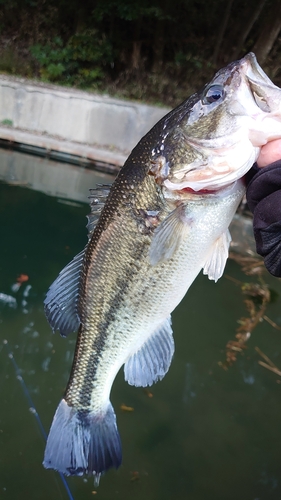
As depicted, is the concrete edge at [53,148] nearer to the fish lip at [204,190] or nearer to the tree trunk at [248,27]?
the tree trunk at [248,27]

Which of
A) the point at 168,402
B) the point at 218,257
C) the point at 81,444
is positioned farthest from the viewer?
the point at 168,402

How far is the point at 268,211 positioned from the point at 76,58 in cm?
973

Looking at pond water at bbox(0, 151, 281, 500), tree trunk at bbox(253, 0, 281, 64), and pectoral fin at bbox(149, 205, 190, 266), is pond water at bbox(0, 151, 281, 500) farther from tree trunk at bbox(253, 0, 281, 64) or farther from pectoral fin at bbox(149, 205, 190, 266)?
tree trunk at bbox(253, 0, 281, 64)

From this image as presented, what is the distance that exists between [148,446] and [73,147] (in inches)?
248

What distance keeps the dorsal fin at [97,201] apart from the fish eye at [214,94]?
0.47 metres

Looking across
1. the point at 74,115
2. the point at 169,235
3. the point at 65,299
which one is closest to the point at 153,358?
the point at 65,299

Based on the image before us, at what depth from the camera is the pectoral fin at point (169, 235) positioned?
59.0 inches

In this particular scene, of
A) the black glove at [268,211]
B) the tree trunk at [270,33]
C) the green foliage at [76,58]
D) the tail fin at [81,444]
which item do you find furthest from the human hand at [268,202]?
the tree trunk at [270,33]

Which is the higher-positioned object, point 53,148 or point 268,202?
point 268,202

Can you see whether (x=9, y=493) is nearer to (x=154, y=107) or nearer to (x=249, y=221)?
(x=249, y=221)

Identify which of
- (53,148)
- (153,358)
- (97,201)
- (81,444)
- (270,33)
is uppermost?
(97,201)

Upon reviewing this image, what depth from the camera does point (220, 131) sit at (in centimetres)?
144

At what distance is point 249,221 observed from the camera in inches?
239

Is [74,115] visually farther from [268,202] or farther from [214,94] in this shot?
[268,202]
